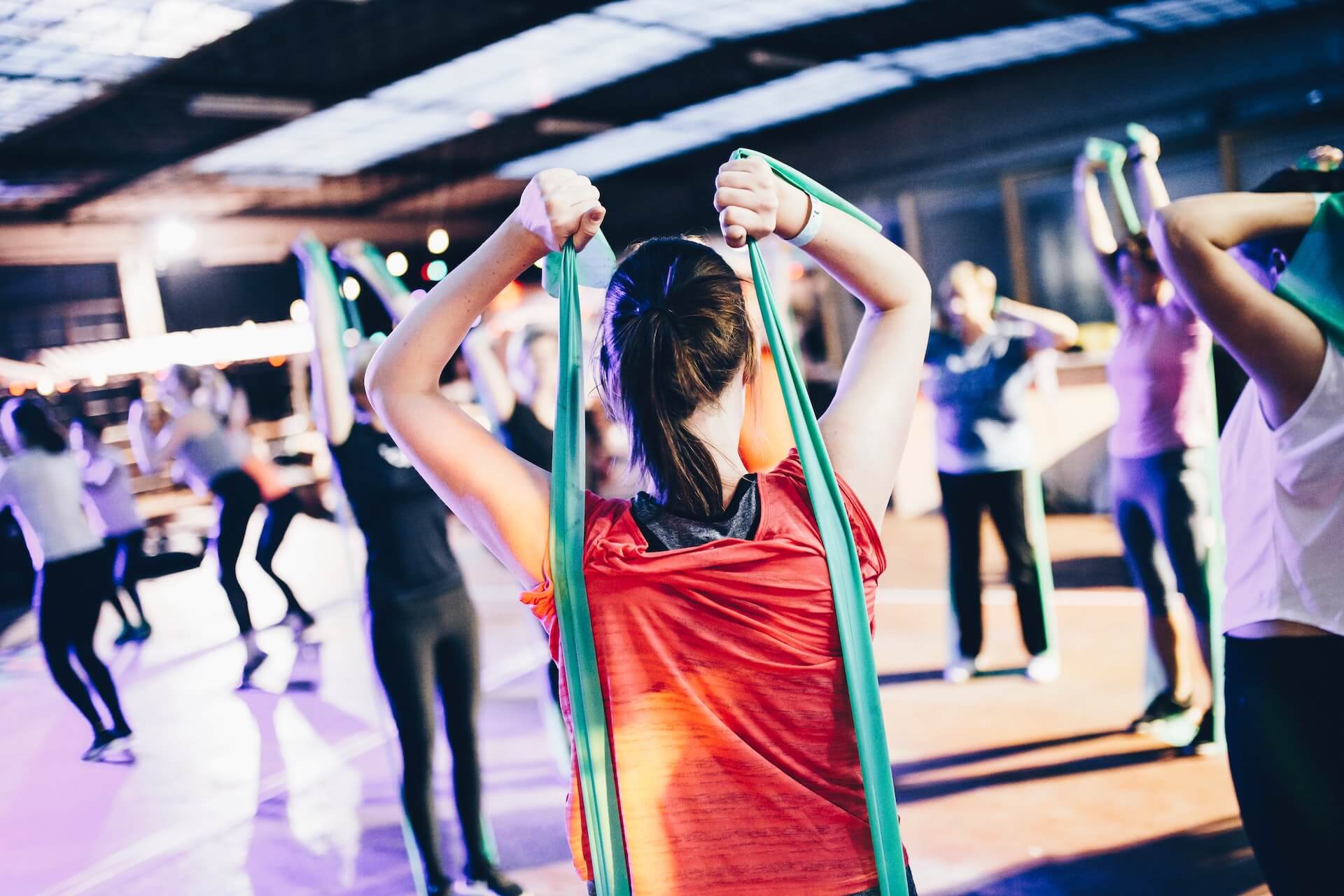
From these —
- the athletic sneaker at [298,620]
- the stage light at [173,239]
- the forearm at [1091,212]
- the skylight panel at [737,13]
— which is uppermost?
the skylight panel at [737,13]

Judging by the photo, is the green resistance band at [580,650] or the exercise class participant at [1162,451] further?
the exercise class participant at [1162,451]

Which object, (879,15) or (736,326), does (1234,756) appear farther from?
(879,15)

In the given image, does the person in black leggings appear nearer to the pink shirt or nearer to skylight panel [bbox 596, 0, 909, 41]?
the pink shirt

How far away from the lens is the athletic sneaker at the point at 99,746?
2.04 metres

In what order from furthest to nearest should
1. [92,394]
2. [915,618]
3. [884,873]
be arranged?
1. [915,618]
2. [92,394]
3. [884,873]

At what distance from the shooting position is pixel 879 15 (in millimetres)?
6305

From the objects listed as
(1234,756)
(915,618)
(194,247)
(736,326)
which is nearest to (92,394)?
(194,247)

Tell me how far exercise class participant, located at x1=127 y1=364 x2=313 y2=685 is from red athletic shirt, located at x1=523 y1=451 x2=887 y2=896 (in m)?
1.68

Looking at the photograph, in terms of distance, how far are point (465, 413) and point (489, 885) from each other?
6.26ft

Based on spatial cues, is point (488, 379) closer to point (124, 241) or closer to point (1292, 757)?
point (124, 241)

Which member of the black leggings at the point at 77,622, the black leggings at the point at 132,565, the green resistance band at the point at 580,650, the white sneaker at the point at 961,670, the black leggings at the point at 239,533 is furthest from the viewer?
the white sneaker at the point at 961,670

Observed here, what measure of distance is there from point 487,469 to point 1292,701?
1098 millimetres

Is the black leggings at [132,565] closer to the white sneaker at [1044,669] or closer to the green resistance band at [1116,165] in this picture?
the green resistance band at [1116,165]

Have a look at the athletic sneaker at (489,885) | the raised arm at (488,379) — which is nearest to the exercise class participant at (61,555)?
the athletic sneaker at (489,885)
